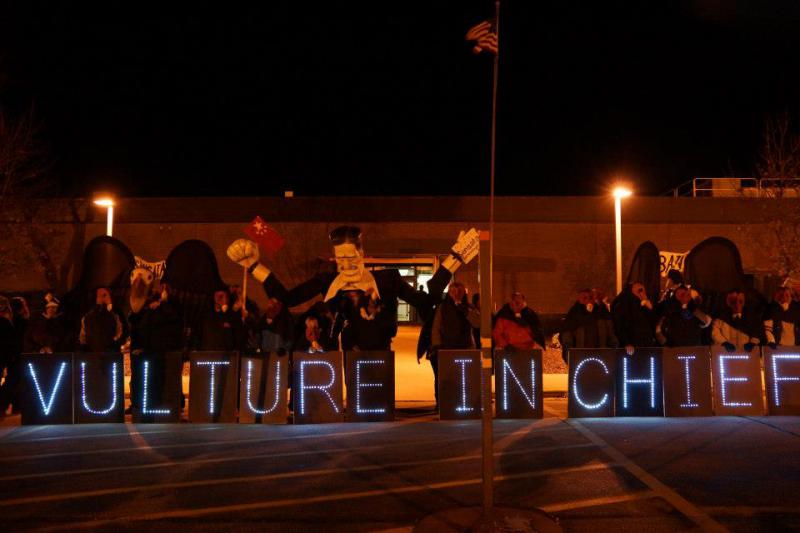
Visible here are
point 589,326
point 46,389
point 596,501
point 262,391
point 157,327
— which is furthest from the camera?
point 589,326

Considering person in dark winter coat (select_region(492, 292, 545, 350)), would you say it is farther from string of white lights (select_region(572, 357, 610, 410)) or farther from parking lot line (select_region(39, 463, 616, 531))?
parking lot line (select_region(39, 463, 616, 531))

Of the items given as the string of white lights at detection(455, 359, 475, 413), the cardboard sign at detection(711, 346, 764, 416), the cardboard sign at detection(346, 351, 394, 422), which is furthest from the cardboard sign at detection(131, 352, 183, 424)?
the cardboard sign at detection(711, 346, 764, 416)

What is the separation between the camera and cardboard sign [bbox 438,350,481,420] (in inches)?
357

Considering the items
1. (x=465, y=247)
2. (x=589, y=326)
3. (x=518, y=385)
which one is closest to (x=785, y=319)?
(x=589, y=326)

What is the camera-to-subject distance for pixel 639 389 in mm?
9195

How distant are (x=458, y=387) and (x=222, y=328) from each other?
3595 mm

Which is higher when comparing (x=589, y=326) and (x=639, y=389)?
(x=589, y=326)

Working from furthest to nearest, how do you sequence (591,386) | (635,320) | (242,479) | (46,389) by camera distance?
1. (635,320)
2. (591,386)
3. (46,389)
4. (242,479)

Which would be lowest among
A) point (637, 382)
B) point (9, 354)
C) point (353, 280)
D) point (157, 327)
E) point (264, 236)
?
point (637, 382)

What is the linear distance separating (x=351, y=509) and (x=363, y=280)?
671cm

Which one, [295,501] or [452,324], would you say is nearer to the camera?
[295,501]

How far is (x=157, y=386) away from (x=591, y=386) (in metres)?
6.21

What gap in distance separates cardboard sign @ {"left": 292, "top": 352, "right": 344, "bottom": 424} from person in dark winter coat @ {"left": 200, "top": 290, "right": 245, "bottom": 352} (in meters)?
1.12

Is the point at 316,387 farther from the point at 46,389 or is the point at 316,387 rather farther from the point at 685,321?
the point at 685,321
